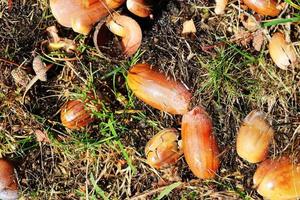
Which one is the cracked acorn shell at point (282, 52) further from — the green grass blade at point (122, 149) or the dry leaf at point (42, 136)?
the dry leaf at point (42, 136)

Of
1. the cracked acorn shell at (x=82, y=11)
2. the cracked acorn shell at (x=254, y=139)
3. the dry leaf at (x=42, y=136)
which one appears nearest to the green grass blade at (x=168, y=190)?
the cracked acorn shell at (x=254, y=139)

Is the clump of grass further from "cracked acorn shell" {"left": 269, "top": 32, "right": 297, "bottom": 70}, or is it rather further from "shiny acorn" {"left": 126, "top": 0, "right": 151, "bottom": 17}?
"shiny acorn" {"left": 126, "top": 0, "right": 151, "bottom": 17}

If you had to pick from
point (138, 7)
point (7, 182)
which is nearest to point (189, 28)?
point (138, 7)

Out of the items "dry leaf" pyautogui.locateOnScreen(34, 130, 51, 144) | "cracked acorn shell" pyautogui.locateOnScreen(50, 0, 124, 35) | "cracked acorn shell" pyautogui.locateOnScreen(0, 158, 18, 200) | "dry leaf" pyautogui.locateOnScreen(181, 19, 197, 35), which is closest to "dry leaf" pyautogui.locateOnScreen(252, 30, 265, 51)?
"dry leaf" pyautogui.locateOnScreen(181, 19, 197, 35)

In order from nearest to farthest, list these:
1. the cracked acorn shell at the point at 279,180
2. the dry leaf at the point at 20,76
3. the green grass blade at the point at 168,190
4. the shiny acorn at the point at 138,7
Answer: the cracked acorn shell at the point at 279,180 < the shiny acorn at the point at 138,7 < the green grass blade at the point at 168,190 < the dry leaf at the point at 20,76

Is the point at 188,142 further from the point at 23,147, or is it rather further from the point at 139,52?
the point at 23,147

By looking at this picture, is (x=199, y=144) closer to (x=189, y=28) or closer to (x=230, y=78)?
(x=230, y=78)
